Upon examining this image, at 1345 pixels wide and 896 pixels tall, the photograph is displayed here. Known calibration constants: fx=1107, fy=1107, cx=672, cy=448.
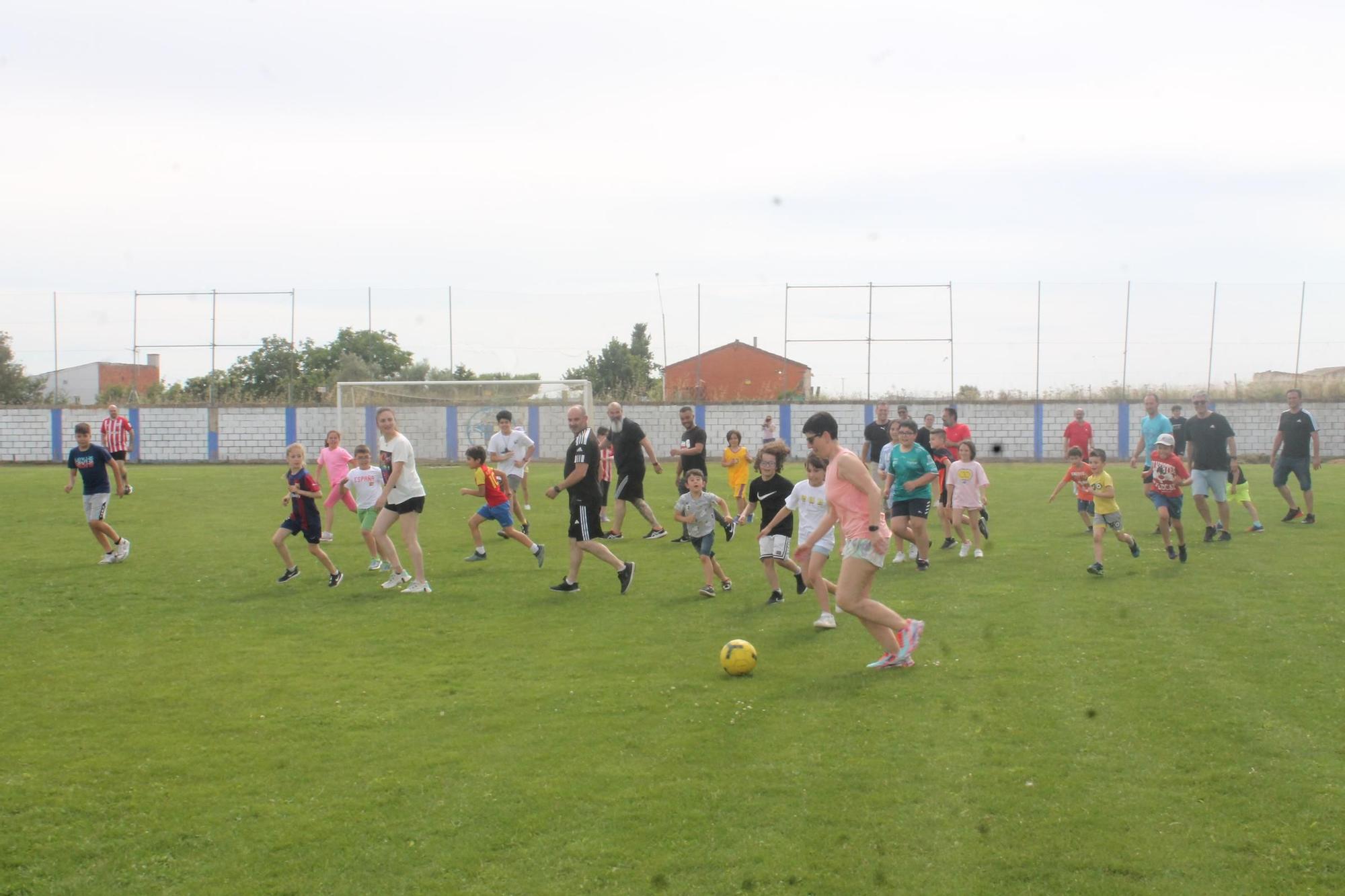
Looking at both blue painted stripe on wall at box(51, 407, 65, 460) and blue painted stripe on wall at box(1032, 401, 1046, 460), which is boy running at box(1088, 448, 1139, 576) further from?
blue painted stripe on wall at box(51, 407, 65, 460)

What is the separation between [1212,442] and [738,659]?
390 inches

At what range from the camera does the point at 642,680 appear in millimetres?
8242

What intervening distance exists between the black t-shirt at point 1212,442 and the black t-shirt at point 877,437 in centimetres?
431

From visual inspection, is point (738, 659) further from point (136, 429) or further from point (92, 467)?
point (136, 429)

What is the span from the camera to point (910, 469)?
491 inches

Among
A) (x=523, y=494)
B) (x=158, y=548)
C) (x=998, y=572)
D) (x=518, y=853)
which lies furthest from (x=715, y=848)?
(x=523, y=494)

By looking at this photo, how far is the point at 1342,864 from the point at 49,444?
4154cm

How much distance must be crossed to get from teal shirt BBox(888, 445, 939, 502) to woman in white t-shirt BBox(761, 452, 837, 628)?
2.08 m

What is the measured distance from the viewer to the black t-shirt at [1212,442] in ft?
49.7

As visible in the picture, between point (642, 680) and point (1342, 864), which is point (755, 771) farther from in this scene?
point (1342, 864)

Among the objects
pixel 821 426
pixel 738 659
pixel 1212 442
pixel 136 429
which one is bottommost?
pixel 738 659

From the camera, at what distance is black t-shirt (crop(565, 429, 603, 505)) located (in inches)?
457

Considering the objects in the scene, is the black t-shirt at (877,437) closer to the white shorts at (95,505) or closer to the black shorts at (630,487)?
the black shorts at (630,487)

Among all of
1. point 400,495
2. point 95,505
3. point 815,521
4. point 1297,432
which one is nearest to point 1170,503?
point 1297,432
